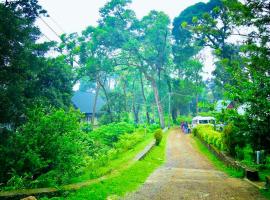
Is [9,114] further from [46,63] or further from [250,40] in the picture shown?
[250,40]

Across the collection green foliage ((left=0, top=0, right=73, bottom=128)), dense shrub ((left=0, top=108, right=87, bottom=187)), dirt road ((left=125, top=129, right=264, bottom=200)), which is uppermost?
green foliage ((left=0, top=0, right=73, bottom=128))

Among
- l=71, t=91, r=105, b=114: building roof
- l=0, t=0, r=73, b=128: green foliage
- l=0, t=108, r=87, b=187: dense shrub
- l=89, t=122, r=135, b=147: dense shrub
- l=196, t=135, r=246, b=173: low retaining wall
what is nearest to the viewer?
l=0, t=108, r=87, b=187: dense shrub

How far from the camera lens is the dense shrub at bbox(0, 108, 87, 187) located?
10.6 metres

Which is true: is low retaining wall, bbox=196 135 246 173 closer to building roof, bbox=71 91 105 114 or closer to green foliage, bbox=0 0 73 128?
green foliage, bbox=0 0 73 128

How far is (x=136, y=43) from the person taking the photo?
48688mm

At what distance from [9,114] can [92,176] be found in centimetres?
955

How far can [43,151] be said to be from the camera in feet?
37.3

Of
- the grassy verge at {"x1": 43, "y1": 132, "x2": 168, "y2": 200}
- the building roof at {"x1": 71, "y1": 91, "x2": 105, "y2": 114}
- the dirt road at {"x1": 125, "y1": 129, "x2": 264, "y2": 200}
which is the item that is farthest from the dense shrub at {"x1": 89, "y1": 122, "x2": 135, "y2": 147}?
the dirt road at {"x1": 125, "y1": 129, "x2": 264, "y2": 200}

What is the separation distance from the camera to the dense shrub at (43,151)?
10594 millimetres

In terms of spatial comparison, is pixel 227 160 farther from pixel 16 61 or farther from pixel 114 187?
pixel 16 61

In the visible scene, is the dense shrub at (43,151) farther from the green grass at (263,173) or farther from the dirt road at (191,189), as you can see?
the green grass at (263,173)

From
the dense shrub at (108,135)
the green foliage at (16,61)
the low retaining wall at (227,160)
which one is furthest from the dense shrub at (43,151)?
the dense shrub at (108,135)

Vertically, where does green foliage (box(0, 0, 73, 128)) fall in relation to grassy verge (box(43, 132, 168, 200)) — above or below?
above

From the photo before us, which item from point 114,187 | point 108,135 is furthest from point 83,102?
point 114,187
